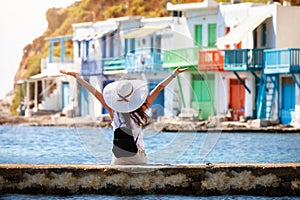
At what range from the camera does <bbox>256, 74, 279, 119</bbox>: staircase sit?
154 ft

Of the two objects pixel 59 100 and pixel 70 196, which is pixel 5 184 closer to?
pixel 70 196

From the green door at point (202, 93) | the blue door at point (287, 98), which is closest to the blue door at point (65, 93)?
the green door at point (202, 93)

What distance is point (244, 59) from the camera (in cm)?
4766

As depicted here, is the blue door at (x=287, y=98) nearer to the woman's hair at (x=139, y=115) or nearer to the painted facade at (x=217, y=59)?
the painted facade at (x=217, y=59)

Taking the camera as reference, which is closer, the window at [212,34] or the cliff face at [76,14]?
the window at [212,34]

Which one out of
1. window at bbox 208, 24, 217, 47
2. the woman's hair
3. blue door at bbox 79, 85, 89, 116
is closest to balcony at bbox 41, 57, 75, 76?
blue door at bbox 79, 85, 89, 116

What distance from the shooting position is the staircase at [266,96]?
47.0 m

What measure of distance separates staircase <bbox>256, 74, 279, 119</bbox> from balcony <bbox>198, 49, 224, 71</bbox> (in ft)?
7.98

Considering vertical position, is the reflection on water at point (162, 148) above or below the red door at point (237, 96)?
below

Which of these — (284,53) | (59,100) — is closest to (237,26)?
(284,53)

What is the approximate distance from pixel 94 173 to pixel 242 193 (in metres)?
2.43

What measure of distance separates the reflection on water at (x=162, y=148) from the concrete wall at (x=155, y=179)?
2423 mm

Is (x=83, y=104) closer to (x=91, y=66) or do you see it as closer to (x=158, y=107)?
(x=91, y=66)

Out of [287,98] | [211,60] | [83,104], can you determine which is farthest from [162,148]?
[83,104]
